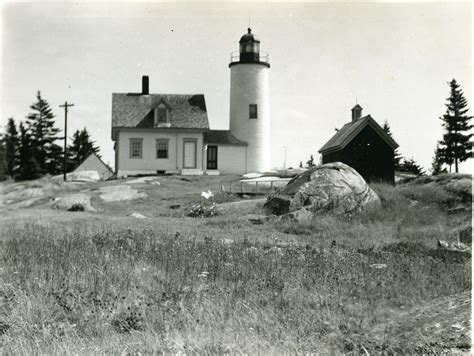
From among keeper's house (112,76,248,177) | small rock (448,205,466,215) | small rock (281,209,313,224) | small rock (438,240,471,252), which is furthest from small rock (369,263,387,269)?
keeper's house (112,76,248,177)

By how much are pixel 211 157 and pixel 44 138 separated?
93.2ft

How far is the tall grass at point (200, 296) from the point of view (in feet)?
20.9

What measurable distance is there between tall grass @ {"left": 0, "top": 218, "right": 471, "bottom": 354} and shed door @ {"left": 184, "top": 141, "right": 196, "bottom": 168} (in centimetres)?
3273

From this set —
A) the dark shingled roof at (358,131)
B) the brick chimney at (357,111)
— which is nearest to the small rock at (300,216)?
the dark shingled roof at (358,131)

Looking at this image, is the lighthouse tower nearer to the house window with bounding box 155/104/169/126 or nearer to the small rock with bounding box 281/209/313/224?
Answer: the house window with bounding box 155/104/169/126

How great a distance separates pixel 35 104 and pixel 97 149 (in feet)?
60.3

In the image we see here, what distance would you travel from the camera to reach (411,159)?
5738 cm

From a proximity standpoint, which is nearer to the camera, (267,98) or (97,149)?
(267,98)

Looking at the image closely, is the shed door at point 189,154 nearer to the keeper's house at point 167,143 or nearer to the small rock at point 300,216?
the keeper's house at point 167,143

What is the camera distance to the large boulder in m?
21.5

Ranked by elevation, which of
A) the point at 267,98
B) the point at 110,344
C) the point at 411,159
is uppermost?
the point at 267,98

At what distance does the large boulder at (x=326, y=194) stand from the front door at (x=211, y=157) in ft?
71.2

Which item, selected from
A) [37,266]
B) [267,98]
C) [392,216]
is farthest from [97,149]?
[37,266]

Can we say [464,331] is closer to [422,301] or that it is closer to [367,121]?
[422,301]
